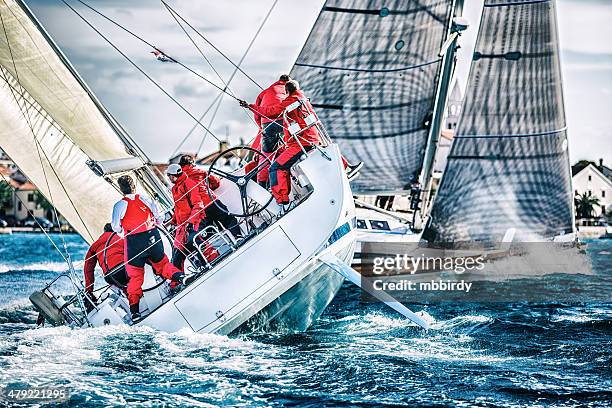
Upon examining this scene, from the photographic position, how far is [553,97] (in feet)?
63.7

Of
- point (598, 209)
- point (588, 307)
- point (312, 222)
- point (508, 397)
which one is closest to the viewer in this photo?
point (508, 397)

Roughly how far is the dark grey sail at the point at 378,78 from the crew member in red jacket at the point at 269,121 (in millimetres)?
10851

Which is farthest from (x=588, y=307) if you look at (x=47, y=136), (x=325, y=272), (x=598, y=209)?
(x=598, y=209)

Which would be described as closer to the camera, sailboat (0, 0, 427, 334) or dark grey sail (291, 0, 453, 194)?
sailboat (0, 0, 427, 334)

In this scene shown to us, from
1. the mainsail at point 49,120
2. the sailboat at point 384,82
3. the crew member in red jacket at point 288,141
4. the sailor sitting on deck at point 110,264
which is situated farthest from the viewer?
the sailboat at point 384,82

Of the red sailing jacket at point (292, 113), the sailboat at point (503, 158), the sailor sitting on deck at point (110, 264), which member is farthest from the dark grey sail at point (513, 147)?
the sailor sitting on deck at point (110, 264)

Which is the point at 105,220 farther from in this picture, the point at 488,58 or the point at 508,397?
the point at 488,58

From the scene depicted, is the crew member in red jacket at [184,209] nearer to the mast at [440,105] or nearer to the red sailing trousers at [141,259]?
the red sailing trousers at [141,259]

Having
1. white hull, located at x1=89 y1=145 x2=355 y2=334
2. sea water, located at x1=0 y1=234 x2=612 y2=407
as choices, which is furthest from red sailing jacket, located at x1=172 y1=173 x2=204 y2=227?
sea water, located at x1=0 y1=234 x2=612 y2=407

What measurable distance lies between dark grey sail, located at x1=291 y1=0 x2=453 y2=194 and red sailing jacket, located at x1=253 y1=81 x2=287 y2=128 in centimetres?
1097

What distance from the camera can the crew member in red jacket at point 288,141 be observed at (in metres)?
10.9

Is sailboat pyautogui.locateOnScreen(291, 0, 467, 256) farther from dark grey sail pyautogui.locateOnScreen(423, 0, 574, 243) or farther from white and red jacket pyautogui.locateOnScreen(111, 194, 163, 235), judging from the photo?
white and red jacket pyautogui.locateOnScreen(111, 194, 163, 235)

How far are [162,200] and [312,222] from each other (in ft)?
9.77

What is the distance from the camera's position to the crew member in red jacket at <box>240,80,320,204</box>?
10875 mm
